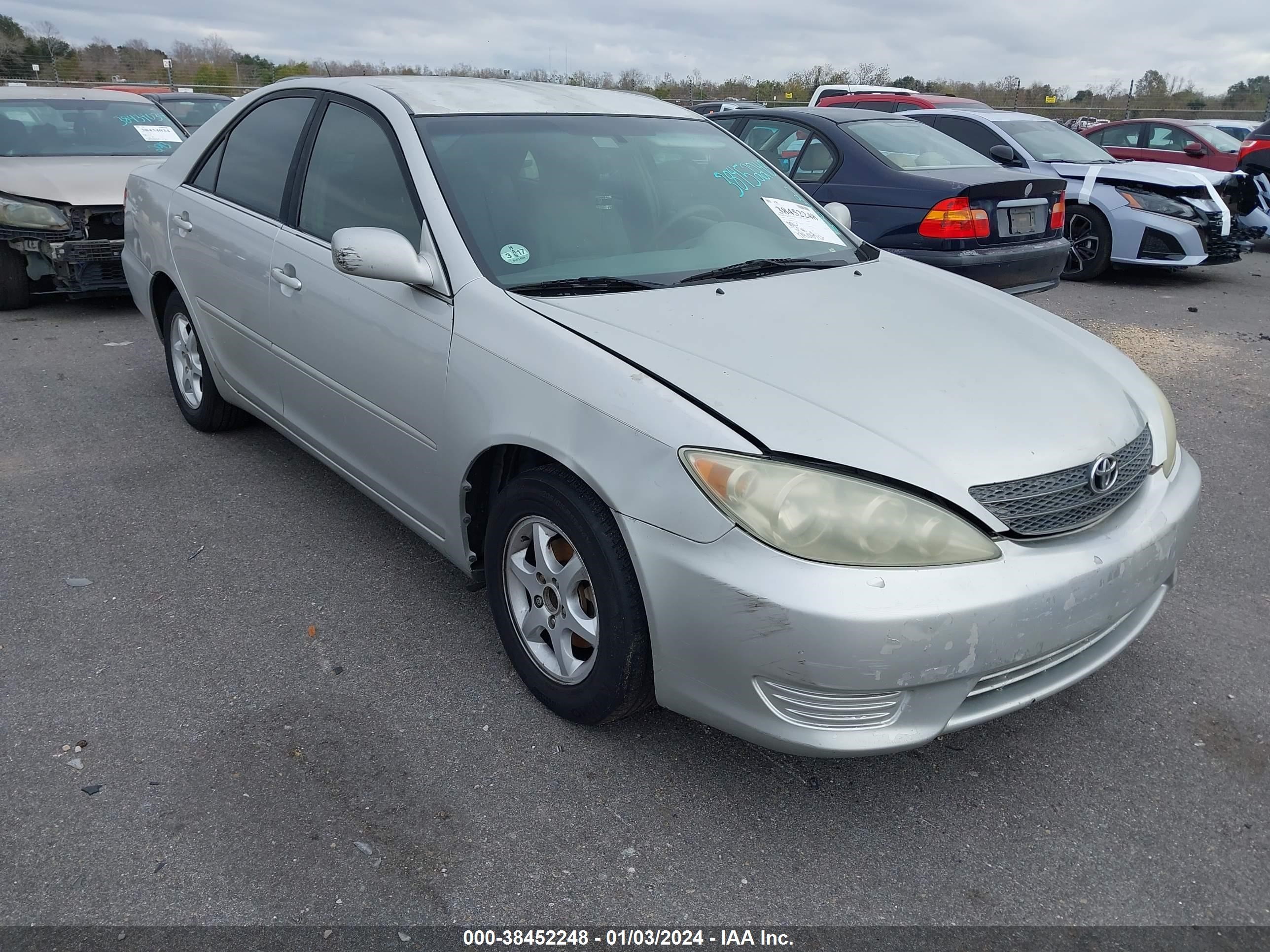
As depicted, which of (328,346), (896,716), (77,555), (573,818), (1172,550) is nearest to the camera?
(896,716)

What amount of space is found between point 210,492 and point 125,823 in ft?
6.79

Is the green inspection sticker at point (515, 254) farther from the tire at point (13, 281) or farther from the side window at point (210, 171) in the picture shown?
the tire at point (13, 281)

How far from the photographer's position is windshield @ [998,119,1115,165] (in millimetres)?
9477

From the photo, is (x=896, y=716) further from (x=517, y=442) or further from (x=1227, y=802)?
(x=517, y=442)

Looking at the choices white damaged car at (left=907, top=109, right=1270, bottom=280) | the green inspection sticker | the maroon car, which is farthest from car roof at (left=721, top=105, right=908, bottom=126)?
the maroon car

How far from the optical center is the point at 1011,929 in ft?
6.79

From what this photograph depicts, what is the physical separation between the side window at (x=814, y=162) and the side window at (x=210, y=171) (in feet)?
13.5

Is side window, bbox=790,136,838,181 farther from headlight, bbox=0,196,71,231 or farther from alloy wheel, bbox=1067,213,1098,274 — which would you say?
headlight, bbox=0,196,71,231

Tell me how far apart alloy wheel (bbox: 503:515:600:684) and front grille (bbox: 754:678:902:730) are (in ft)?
1.59

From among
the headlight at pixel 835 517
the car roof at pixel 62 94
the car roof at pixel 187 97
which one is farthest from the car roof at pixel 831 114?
the car roof at pixel 187 97

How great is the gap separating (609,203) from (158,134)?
680cm

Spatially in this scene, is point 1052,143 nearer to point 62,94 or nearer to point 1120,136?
point 1120,136

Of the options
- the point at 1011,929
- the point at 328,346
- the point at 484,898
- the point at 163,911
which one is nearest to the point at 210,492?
the point at 328,346

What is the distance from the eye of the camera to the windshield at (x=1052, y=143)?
9.48 meters
